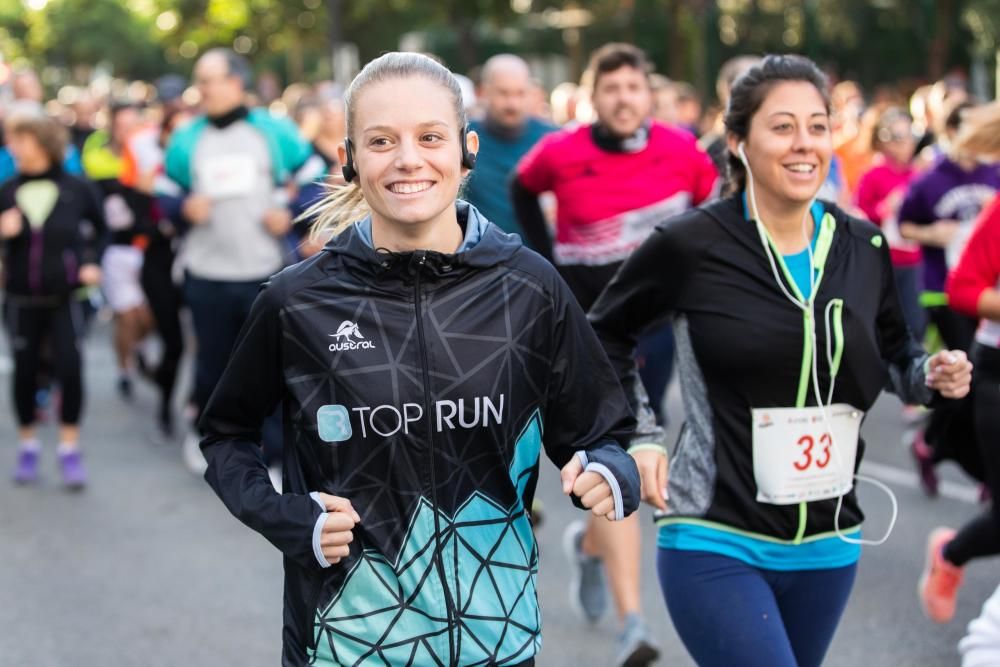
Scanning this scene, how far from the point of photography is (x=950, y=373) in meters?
3.42

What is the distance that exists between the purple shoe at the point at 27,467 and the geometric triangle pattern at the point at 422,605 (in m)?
5.82

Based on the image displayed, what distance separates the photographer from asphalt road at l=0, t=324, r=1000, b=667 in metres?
5.41

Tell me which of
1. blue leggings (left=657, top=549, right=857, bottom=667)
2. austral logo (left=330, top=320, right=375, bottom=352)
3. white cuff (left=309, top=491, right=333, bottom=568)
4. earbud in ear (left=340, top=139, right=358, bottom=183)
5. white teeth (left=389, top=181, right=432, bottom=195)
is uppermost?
earbud in ear (left=340, top=139, right=358, bottom=183)

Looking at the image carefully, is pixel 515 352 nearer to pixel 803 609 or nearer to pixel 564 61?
pixel 803 609

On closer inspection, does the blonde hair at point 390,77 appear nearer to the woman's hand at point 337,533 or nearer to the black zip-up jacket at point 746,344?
the woman's hand at point 337,533

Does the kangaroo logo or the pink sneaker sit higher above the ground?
the kangaroo logo

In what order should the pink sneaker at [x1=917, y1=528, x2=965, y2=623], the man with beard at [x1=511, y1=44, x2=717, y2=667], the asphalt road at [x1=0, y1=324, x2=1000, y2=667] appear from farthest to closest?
the man with beard at [x1=511, y1=44, x2=717, y2=667]
the asphalt road at [x1=0, y1=324, x2=1000, y2=667]
the pink sneaker at [x1=917, y1=528, x2=965, y2=623]

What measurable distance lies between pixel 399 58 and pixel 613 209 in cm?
324

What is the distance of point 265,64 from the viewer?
2261 inches

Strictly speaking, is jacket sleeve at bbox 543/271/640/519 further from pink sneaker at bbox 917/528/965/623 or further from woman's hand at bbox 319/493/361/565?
pink sneaker at bbox 917/528/965/623

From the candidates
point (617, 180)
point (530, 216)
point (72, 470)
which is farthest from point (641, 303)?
point (72, 470)

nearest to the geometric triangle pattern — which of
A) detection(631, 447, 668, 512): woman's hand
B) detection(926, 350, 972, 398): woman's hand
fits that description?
detection(631, 447, 668, 512): woman's hand

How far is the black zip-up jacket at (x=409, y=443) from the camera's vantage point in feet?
8.83

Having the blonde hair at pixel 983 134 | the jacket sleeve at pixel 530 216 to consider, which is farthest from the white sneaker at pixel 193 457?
the blonde hair at pixel 983 134
